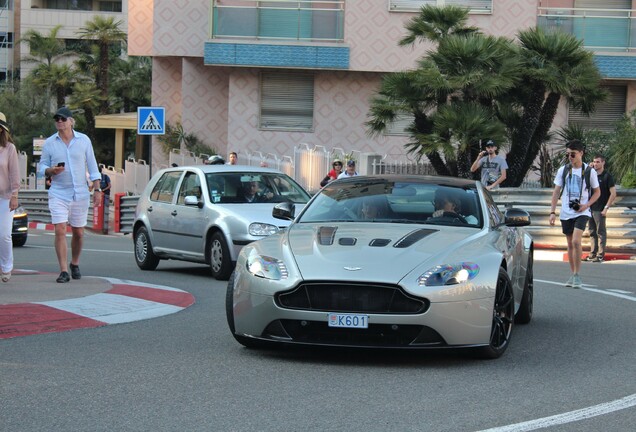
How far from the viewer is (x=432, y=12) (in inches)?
1048

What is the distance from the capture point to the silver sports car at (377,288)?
7867mm

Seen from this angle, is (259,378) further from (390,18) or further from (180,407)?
(390,18)

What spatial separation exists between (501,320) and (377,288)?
117 cm

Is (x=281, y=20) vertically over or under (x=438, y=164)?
over

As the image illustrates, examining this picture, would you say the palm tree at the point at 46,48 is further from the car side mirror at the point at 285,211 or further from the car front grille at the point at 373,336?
the car front grille at the point at 373,336

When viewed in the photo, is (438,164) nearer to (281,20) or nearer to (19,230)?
(281,20)

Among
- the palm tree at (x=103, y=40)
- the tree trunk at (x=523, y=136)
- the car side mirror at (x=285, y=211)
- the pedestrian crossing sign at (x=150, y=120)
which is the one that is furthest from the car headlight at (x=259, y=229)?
the palm tree at (x=103, y=40)

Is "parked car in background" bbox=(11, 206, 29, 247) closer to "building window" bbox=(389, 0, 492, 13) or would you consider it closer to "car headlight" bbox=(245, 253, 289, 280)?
"building window" bbox=(389, 0, 492, 13)

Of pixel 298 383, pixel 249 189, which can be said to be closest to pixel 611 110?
pixel 249 189

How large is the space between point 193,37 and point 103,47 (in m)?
25.0

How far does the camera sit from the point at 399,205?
9664 mm

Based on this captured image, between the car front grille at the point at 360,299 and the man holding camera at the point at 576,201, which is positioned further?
the man holding camera at the point at 576,201

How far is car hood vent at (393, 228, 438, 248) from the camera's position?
8488 mm

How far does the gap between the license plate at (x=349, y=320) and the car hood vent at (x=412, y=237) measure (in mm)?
819
